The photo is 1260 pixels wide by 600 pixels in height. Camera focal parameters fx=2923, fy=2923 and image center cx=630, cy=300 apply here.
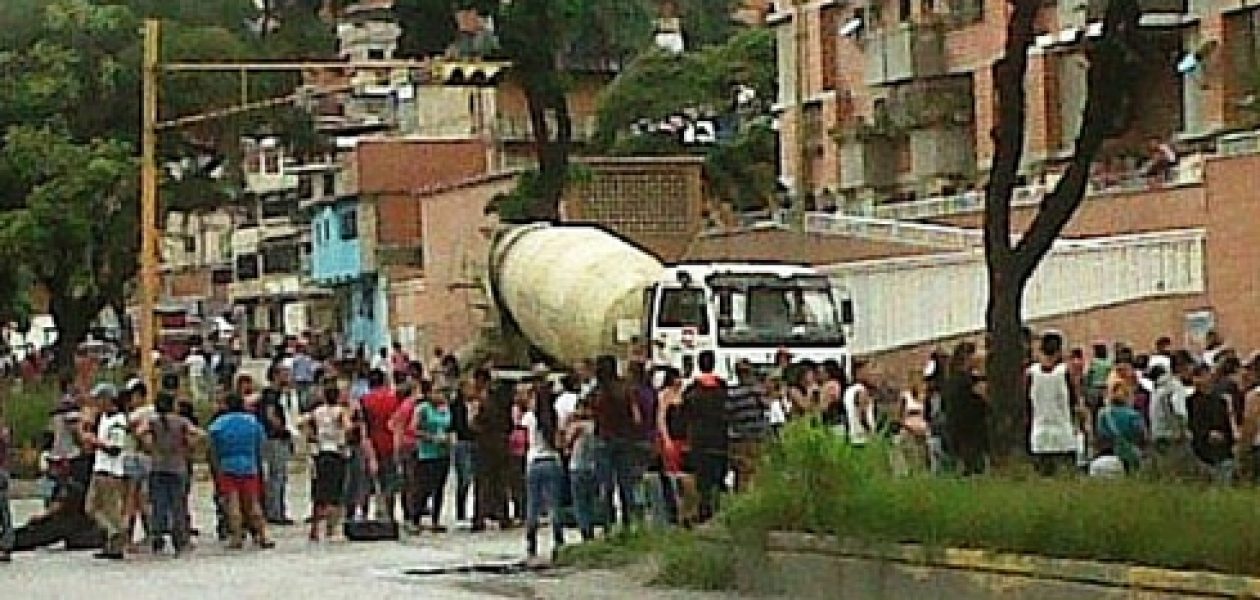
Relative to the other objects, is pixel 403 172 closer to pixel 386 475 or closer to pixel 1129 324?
pixel 1129 324

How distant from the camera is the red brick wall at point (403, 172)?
8381cm

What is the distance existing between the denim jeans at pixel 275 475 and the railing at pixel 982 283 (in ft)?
46.5

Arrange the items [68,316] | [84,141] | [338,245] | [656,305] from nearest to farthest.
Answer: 1. [656,305]
2. [84,141]
3. [68,316]
4. [338,245]

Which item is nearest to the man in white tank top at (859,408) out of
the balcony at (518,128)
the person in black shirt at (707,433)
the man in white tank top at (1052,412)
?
the person in black shirt at (707,433)

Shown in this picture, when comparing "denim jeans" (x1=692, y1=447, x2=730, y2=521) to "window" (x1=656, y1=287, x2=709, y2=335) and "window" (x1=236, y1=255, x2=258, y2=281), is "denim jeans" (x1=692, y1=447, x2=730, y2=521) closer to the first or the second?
"window" (x1=656, y1=287, x2=709, y2=335)

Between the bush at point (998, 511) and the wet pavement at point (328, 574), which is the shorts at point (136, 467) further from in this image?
the bush at point (998, 511)

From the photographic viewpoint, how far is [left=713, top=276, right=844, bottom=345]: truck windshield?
127 feet

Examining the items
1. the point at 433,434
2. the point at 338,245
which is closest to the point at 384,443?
the point at 433,434

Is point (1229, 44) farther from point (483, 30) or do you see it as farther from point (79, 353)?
point (79, 353)

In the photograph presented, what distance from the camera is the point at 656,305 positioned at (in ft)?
131

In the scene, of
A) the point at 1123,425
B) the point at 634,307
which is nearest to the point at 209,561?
the point at 1123,425

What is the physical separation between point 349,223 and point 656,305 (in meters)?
47.0

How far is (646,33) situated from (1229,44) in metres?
16.6

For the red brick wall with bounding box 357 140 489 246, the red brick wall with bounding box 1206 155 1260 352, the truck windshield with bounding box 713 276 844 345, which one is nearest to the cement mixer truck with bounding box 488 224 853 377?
the truck windshield with bounding box 713 276 844 345
